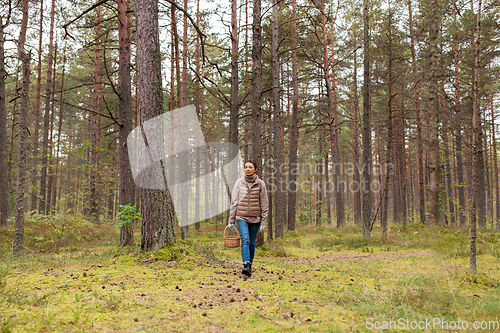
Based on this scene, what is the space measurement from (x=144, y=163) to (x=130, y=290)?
8.97ft

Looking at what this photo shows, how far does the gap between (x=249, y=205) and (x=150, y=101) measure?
2921 mm

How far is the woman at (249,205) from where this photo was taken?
5.55m

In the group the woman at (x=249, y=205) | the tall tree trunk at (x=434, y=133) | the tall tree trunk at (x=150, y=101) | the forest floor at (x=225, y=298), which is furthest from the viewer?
the tall tree trunk at (x=150, y=101)

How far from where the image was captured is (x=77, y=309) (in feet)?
10.1

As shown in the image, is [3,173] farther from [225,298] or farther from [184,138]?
[225,298]

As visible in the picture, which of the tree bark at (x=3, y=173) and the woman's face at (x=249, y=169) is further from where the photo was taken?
the tree bark at (x=3, y=173)

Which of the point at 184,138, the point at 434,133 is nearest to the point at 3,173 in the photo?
the point at 184,138

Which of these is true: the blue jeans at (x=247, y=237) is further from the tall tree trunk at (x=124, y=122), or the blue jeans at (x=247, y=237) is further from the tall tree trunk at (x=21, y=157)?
the tall tree trunk at (x=21, y=157)

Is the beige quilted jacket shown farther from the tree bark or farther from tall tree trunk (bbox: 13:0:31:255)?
the tree bark

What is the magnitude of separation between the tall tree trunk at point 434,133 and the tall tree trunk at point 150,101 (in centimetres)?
483

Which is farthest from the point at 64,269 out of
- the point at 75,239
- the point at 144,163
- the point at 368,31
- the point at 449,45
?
the point at 449,45

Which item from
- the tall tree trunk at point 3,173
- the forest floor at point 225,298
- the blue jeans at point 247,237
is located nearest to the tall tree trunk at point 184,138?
the forest floor at point 225,298

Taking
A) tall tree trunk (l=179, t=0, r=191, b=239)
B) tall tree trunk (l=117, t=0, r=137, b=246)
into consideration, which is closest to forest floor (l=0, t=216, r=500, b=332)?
tall tree trunk (l=117, t=0, r=137, b=246)

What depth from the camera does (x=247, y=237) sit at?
544 cm
